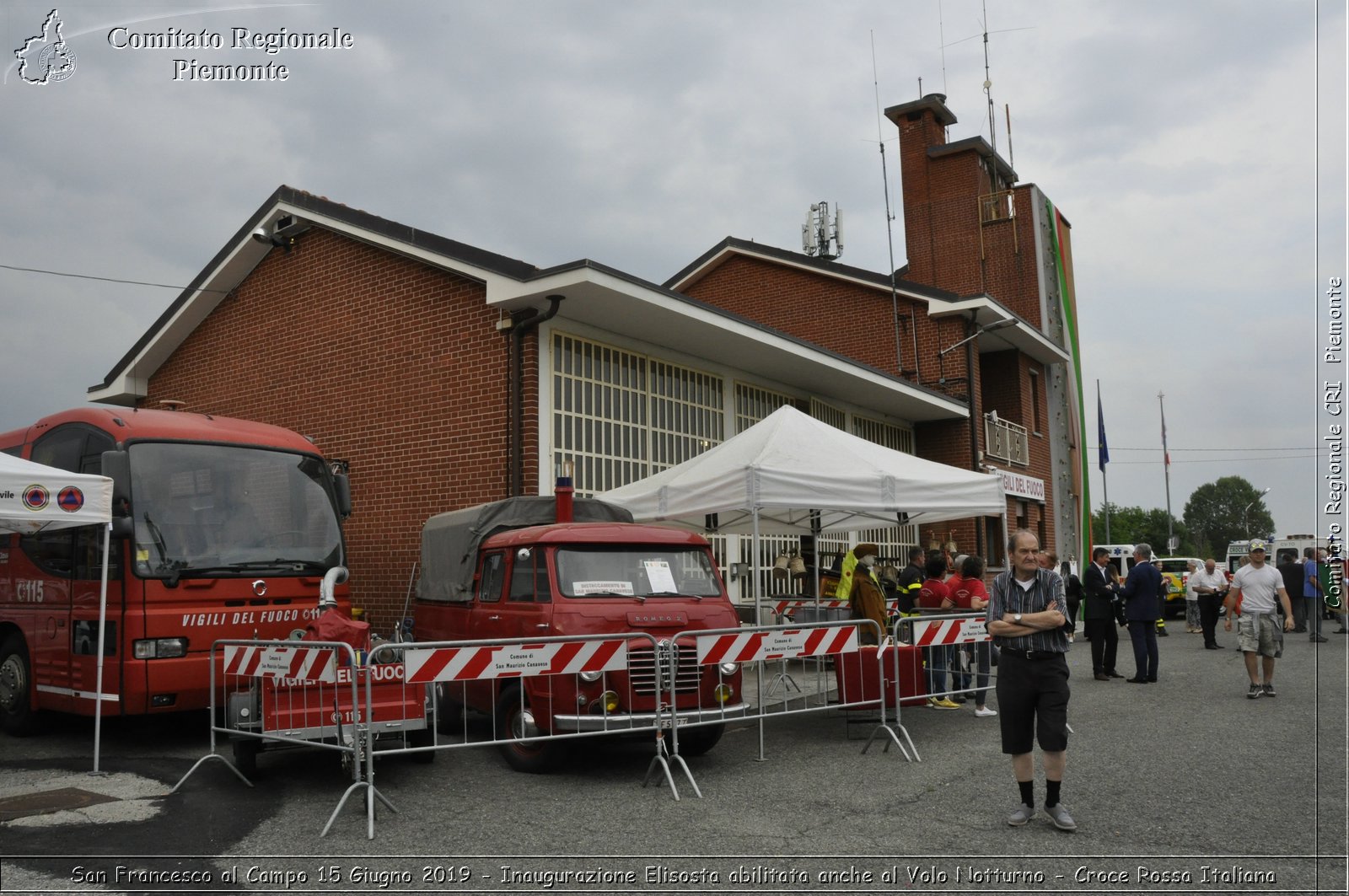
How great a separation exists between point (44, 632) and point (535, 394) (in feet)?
18.1

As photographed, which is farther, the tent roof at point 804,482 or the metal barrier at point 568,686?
the tent roof at point 804,482

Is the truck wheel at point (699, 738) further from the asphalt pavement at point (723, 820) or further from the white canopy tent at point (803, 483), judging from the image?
the white canopy tent at point (803, 483)

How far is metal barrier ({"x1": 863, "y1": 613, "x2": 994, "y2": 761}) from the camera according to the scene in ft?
30.1

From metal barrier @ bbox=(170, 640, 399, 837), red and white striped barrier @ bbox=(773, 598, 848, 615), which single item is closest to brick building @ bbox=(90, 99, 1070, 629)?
red and white striped barrier @ bbox=(773, 598, 848, 615)

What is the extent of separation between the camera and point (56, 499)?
7867 millimetres

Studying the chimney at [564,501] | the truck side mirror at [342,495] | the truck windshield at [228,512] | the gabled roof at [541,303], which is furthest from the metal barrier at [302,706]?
the gabled roof at [541,303]

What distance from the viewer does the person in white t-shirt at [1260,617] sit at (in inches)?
467

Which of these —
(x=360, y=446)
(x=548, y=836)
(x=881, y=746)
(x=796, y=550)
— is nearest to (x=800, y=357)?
(x=796, y=550)

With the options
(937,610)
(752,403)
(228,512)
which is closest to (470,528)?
(228,512)

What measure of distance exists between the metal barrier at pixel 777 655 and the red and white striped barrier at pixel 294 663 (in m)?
2.32

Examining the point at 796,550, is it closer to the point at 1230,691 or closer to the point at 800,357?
the point at 800,357

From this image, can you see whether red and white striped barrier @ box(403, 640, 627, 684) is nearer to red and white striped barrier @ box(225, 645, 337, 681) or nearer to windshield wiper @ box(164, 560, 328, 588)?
red and white striped barrier @ box(225, 645, 337, 681)

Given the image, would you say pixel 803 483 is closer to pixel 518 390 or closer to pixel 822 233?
pixel 518 390

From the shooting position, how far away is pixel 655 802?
6.94 m
